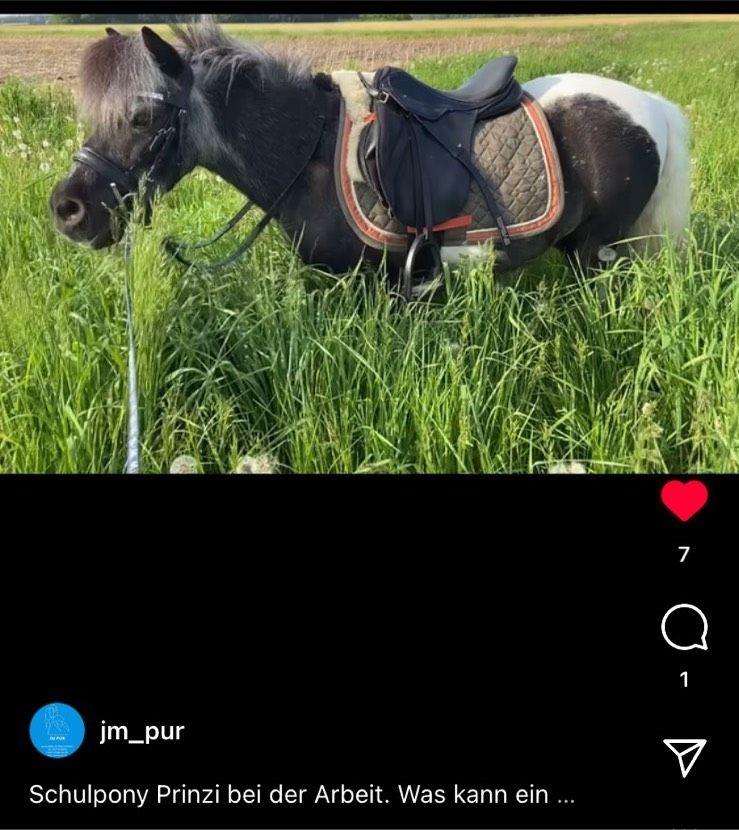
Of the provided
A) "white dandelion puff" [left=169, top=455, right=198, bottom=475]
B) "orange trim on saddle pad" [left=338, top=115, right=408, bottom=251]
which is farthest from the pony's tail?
"white dandelion puff" [left=169, top=455, right=198, bottom=475]

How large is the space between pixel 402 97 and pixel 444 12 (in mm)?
730

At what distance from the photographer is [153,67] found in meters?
2.04

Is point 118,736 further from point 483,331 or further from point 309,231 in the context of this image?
point 309,231

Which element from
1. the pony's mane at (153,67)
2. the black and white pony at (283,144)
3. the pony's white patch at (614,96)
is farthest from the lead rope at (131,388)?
the pony's white patch at (614,96)

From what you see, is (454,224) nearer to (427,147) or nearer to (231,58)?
(427,147)

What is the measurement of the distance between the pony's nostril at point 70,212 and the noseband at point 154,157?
0.06 metres

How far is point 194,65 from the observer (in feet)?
6.95

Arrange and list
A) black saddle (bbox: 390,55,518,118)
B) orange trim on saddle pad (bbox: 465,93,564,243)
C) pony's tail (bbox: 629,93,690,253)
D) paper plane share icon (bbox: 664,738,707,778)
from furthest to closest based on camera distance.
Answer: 1. orange trim on saddle pad (bbox: 465,93,564,243)
2. pony's tail (bbox: 629,93,690,253)
3. black saddle (bbox: 390,55,518,118)
4. paper plane share icon (bbox: 664,738,707,778)

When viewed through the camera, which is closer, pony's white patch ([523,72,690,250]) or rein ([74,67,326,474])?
rein ([74,67,326,474])

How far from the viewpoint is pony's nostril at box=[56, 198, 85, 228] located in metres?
2.01

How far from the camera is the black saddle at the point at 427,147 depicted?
7.41ft

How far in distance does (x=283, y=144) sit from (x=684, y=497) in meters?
1.39

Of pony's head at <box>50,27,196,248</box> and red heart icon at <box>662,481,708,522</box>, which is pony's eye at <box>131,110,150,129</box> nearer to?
pony's head at <box>50,27,196,248</box>

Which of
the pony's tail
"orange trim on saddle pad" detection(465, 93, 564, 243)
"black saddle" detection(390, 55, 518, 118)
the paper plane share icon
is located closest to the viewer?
the paper plane share icon
